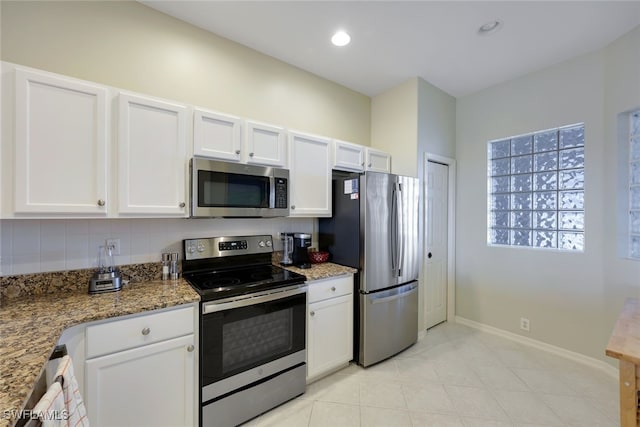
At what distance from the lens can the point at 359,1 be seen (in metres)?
1.92

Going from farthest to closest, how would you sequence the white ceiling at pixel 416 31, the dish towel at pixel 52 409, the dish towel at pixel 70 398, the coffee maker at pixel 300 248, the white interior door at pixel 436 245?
the white interior door at pixel 436 245
the coffee maker at pixel 300 248
the white ceiling at pixel 416 31
the dish towel at pixel 70 398
the dish towel at pixel 52 409

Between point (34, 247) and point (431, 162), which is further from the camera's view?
point (431, 162)

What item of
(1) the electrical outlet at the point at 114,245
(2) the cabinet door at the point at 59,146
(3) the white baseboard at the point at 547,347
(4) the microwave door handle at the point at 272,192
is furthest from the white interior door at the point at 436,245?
(2) the cabinet door at the point at 59,146

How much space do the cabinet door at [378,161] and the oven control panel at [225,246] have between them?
4.47 ft

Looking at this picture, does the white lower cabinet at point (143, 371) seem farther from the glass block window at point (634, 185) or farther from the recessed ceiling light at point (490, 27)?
the glass block window at point (634, 185)

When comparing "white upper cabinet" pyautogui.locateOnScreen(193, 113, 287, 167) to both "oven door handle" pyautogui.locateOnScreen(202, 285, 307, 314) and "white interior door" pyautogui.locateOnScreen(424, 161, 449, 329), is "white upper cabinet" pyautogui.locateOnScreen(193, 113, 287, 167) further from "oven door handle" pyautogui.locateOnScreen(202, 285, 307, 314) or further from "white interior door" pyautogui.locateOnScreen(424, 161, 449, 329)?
"white interior door" pyautogui.locateOnScreen(424, 161, 449, 329)

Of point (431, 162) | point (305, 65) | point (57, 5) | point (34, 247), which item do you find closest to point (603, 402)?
point (431, 162)

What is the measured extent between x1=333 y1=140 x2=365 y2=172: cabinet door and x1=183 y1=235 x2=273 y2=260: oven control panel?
1014mm

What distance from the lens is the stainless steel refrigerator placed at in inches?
94.0

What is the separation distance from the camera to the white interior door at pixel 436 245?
3.20 meters

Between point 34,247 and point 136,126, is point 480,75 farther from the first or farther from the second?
point 34,247

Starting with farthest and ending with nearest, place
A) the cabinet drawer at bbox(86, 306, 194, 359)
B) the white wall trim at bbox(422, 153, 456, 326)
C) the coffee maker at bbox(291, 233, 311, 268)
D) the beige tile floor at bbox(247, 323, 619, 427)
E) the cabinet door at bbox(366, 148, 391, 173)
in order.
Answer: the white wall trim at bbox(422, 153, 456, 326)
the cabinet door at bbox(366, 148, 391, 173)
the coffee maker at bbox(291, 233, 311, 268)
the beige tile floor at bbox(247, 323, 619, 427)
the cabinet drawer at bbox(86, 306, 194, 359)

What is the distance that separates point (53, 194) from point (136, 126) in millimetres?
572

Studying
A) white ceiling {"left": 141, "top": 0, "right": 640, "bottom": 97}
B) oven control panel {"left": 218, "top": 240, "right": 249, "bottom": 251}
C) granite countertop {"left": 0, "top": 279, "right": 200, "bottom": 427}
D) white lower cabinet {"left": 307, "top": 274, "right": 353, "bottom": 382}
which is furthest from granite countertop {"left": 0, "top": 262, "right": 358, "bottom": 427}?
white ceiling {"left": 141, "top": 0, "right": 640, "bottom": 97}
